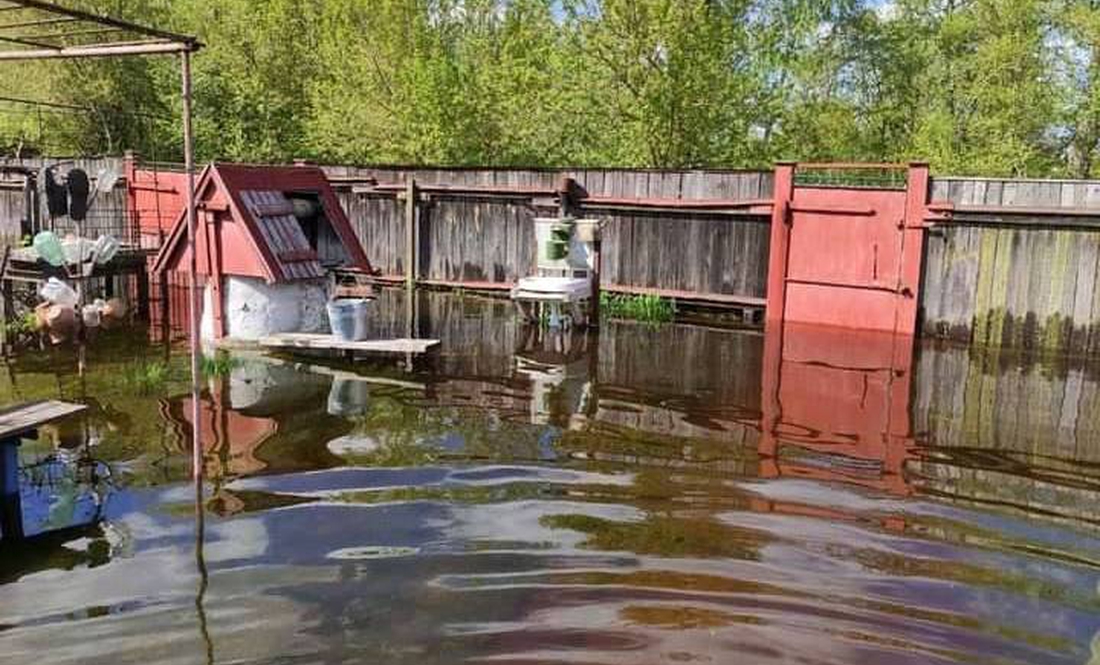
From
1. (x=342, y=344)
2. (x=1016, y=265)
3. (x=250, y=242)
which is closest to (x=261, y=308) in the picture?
(x=250, y=242)

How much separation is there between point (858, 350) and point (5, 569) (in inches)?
373

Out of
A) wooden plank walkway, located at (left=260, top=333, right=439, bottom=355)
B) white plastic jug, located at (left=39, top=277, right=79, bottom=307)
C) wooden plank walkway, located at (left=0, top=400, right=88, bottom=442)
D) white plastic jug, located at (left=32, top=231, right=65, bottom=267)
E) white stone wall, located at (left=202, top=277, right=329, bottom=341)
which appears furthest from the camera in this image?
white plastic jug, located at (left=39, top=277, right=79, bottom=307)

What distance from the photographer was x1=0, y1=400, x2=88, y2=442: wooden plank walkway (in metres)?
5.70

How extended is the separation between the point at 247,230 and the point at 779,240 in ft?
23.5

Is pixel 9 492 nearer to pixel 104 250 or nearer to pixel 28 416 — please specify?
pixel 28 416

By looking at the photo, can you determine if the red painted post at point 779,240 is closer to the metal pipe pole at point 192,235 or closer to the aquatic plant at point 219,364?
the aquatic plant at point 219,364

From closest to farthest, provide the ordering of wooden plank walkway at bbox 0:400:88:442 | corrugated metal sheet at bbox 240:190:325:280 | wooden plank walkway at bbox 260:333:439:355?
wooden plank walkway at bbox 0:400:88:442 < wooden plank walkway at bbox 260:333:439:355 < corrugated metal sheet at bbox 240:190:325:280

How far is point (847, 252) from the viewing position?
12766mm

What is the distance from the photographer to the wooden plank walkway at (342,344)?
10258 millimetres

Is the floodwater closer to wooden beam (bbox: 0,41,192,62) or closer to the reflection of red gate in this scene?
the reflection of red gate

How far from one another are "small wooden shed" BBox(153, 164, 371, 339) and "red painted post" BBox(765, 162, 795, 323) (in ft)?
18.8

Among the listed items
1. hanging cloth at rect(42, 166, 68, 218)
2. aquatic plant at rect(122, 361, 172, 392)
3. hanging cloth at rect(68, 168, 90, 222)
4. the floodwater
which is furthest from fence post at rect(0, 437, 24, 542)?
hanging cloth at rect(42, 166, 68, 218)

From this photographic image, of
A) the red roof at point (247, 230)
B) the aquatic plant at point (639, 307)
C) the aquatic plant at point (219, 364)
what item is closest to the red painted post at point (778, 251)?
the aquatic plant at point (639, 307)

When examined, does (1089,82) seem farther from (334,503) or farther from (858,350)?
(334,503)
